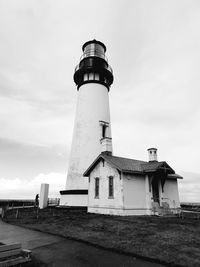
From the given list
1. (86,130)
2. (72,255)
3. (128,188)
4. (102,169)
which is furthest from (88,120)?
(72,255)

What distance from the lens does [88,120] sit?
74.7ft

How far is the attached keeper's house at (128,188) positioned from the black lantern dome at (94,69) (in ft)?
35.1

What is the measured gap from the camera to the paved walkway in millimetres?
5459

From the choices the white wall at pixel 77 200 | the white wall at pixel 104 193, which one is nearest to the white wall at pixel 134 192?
the white wall at pixel 104 193

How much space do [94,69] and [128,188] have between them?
50.3 feet

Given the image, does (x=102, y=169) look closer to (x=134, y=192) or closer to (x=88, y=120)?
(x=134, y=192)

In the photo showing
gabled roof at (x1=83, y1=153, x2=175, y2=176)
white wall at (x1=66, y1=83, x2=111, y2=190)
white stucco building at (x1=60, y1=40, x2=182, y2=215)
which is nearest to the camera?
gabled roof at (x1=83, y1=153, x2=175, y2=176)

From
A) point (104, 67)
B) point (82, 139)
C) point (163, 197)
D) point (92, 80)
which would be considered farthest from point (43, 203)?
point (104, 67)

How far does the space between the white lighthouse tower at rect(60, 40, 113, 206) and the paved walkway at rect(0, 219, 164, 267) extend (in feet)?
40.8

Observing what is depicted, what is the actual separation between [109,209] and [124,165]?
4.13 meters

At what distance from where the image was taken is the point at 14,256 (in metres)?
5.36

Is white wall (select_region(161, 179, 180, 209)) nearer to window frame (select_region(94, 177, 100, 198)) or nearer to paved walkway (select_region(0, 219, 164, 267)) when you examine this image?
window frame (select_region(94, 177, 100, 198))

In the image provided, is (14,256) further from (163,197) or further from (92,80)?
(92,80)

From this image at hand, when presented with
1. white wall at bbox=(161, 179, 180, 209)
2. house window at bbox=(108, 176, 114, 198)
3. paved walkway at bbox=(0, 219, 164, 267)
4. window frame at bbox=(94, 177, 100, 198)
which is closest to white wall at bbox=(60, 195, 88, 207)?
window frame at bbox=(94, 177, 100, 198)
